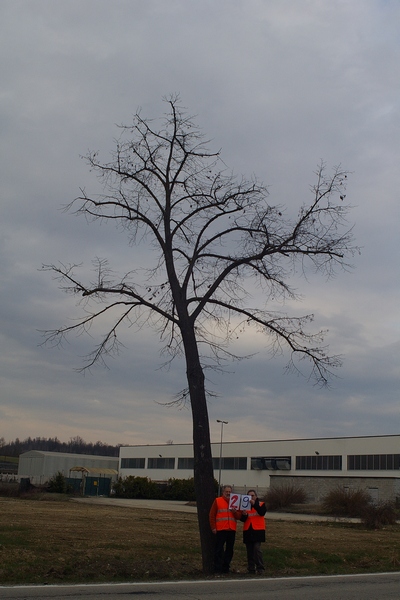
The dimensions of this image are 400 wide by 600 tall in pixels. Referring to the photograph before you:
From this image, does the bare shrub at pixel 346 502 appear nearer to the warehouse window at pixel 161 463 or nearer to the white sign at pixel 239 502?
the white sign at pixel 239 502

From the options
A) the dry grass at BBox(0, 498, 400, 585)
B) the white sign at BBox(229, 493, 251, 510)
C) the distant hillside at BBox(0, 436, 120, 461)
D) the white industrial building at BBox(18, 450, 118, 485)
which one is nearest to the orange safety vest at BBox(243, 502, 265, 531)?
the white sign at BBox(229, 493, 251, 510)

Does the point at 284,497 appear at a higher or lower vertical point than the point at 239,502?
lower

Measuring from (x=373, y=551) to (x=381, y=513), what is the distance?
14159mm

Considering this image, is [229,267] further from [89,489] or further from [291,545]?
[89,489]

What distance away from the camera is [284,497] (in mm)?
47281

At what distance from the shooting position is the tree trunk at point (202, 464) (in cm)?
1209

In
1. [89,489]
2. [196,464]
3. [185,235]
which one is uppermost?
[185,235]

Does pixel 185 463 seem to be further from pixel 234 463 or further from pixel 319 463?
pixel 319 463

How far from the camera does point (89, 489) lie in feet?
200

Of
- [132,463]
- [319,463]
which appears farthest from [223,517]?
[132,463]

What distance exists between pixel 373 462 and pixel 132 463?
42024 millimetres

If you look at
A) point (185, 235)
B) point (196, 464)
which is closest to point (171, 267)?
point (185, 235)

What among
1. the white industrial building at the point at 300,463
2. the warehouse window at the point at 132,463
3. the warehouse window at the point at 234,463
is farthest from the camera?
the warehouse window at the point at 132,463

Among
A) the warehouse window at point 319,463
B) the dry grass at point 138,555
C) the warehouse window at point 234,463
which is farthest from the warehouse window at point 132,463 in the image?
the dry grass at point 138,555
